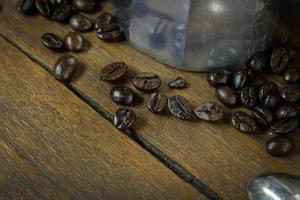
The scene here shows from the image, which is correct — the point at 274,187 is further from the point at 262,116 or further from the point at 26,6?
the point at 26,6

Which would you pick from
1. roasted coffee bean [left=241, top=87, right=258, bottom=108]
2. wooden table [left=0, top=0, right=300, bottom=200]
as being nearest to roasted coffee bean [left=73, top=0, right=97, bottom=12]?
wooden table [left=0, top=0, right=300, bottom=200]

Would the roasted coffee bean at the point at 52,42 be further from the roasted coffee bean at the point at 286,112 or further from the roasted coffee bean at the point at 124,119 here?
the roasted coffee bean at the point at 286,112

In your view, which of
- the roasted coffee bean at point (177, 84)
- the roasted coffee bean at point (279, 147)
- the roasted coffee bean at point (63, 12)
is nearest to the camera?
the roasted coffee bean at point (279, 147)

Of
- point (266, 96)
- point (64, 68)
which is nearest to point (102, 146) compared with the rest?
point (64, 68)

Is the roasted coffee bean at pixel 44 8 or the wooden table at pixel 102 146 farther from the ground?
the roasted coffee bean at pixel 44 8

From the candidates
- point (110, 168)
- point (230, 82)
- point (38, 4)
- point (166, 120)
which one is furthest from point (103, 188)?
point (38, 4)

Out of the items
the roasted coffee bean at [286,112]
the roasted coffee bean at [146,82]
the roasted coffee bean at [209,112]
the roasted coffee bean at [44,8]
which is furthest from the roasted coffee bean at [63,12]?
the roasted coffee bean at [286,112]

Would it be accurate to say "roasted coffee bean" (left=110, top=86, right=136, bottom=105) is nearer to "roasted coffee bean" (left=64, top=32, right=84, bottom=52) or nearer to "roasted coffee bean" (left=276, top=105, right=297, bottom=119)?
"roasted coffee bean" (left=64, top=32, right=84, bottom=52)
